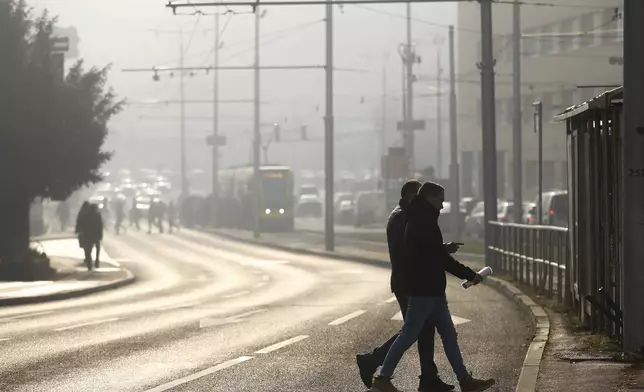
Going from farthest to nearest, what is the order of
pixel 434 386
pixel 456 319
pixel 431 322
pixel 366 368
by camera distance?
1. pixel 456 319
2. pixel 366 368
3. pixel 434 386
4. pixel 431 322

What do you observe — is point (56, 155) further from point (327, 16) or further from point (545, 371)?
point (545, 371)

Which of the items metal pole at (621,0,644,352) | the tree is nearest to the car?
the tree

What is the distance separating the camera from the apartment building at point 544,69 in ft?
235

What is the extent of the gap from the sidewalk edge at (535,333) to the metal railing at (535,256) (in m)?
0.32

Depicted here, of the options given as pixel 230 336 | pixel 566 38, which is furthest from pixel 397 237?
pixel 566 38

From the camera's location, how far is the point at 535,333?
1697 cm

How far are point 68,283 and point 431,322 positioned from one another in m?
18.4

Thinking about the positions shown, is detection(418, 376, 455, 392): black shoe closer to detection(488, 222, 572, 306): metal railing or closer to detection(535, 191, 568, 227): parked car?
detection(488, 222, 572, 306): metal railing

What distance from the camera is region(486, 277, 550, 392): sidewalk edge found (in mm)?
12099

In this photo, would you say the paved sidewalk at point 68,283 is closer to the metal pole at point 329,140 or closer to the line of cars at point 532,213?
the metal pole at point 329,140

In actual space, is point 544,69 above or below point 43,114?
above

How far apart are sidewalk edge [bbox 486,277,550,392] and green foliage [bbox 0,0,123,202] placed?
Result: 1096cm

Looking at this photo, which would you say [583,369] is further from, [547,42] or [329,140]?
[547,42]

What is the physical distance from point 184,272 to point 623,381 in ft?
84.4
